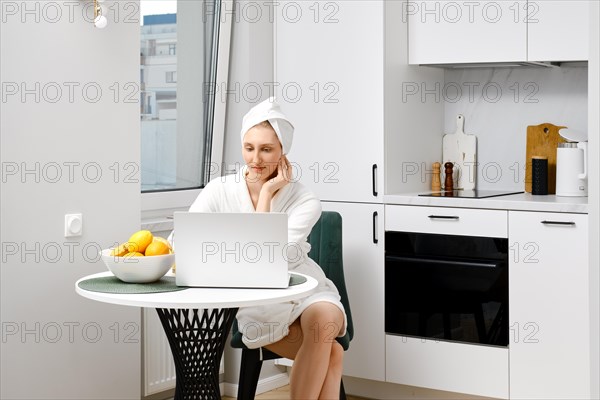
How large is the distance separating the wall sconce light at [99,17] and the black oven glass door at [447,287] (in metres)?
1.62

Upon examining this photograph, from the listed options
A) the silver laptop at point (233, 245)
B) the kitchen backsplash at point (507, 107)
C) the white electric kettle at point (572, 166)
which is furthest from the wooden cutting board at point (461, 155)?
the silver laptop at point (233, 245)

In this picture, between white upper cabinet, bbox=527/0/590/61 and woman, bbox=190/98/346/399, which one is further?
white upper cabinet, bbox=527/0/590/61

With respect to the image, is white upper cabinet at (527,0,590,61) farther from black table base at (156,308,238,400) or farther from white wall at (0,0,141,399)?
black table base at (156,308,238,400)

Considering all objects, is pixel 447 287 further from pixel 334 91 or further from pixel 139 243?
pixel 139 243

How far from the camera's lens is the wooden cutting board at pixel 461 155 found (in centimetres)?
427

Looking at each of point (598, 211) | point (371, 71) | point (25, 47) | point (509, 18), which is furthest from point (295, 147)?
point (598, 211)

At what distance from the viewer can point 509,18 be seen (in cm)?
376

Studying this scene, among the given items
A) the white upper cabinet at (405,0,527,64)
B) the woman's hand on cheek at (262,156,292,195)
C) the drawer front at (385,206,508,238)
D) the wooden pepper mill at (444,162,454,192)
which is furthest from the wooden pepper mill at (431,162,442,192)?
the woman's hand on cheek at (262,156,292,195)

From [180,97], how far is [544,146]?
179cm

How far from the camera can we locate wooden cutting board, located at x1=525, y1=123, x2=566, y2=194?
402cm

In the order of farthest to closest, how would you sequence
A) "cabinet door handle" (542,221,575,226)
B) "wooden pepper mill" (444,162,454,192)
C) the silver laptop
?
1. "wooden pepper mill" (444,162,454,192)
2. "cabinet door handle" (542,221,575,226)
3. the silver laptop

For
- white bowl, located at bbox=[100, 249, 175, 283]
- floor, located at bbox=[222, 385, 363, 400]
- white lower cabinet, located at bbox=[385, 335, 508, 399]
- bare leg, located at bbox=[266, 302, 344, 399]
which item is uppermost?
white bowl, located at bbox=[100, 249, 175, 283]

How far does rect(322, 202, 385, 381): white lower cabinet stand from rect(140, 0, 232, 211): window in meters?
0.75

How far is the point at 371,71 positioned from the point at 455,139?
68 cm
